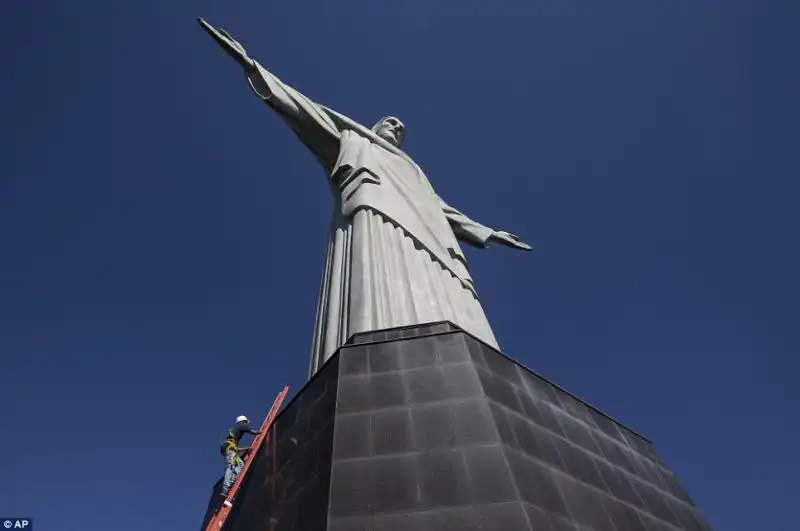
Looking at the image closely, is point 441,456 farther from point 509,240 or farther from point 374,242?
point 509,240

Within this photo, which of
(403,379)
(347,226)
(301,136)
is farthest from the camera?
(301,136)

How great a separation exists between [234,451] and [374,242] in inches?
152

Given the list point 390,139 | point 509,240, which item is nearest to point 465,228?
point 509,240

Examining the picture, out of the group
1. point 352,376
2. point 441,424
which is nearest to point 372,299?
point 352,376

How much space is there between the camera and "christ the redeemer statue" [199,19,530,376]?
6863 millimetres

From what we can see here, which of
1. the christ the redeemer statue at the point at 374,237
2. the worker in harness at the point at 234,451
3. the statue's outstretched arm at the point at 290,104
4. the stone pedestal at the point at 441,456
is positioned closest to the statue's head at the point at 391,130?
the christ the redeemer statue at the point at 374,237

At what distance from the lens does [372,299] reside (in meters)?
6.75

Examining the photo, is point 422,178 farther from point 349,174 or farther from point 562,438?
point 562,438

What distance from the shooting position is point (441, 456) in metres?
4.17

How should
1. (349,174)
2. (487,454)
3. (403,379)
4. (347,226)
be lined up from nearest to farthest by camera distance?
(487,454)
(403,379)
(347,226)
(349,174)

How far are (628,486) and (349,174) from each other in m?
6.13

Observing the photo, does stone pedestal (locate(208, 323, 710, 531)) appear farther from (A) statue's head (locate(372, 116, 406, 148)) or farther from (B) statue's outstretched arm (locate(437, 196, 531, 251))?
(A) statue's head (locate(372, 116, 406, 148))

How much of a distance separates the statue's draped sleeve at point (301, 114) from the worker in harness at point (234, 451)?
16.4 feet

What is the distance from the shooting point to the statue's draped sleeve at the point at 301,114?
9.49m
